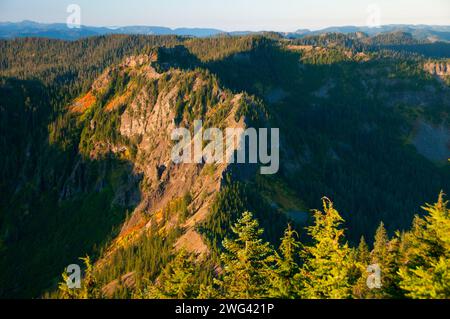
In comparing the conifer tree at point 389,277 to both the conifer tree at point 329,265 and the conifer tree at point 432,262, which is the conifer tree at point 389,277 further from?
the conifer tree at point 329,265

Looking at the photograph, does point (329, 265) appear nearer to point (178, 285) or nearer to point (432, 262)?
point (432, 262)

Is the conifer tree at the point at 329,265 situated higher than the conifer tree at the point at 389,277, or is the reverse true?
the conifer tree at the point at 329,265

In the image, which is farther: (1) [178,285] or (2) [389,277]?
(1) [178,285]

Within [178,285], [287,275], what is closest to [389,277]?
[287,275]

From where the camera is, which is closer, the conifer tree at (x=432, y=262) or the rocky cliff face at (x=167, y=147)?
the conifer tree at (x=432, y=262)

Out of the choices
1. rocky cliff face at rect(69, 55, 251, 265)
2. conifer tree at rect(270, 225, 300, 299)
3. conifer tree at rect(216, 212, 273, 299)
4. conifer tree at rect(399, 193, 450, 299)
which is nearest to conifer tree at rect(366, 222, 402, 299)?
conifer tree at rect(399, 193, 450, 299)

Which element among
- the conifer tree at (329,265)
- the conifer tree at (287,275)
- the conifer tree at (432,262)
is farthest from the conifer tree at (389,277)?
the conifer tree at (287,275)

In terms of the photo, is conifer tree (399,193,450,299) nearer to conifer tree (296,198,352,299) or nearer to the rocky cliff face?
conifer tree (296,198,352,299)
